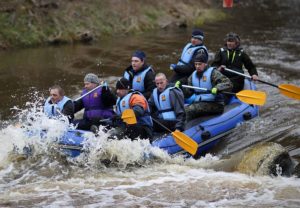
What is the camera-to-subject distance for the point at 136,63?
8297 millimetres

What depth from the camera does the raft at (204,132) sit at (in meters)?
7.25

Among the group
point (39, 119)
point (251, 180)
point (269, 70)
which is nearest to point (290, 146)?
point (251, 180)

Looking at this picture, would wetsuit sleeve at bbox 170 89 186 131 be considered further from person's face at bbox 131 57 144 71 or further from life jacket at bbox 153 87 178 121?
person's face at bbox 131 57 144 71

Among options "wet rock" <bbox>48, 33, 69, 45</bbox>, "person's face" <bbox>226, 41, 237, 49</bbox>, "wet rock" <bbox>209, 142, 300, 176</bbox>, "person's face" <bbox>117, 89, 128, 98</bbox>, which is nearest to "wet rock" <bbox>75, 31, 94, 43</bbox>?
"wet rock" <bbox>48, 33, 69, 45</bbox>

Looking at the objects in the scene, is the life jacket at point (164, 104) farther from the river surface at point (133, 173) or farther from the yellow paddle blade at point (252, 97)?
the yellow paddle blade at point (252, 97)

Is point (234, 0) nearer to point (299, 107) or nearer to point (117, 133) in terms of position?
point (299, 107)

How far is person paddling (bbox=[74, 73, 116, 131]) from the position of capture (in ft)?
25.7

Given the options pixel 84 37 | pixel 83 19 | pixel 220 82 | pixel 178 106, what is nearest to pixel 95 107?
pixel 178 106

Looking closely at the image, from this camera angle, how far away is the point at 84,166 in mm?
7145

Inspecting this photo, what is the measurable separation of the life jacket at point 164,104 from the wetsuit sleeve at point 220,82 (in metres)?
0.89

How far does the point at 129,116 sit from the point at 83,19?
37.1 feet

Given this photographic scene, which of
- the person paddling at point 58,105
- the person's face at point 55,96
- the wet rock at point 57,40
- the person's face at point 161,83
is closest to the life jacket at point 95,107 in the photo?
the person paddling at point 58,105

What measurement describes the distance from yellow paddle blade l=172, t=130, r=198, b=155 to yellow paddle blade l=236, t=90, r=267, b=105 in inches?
61.0

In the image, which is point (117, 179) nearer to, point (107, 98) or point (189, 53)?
point (107, 98)
